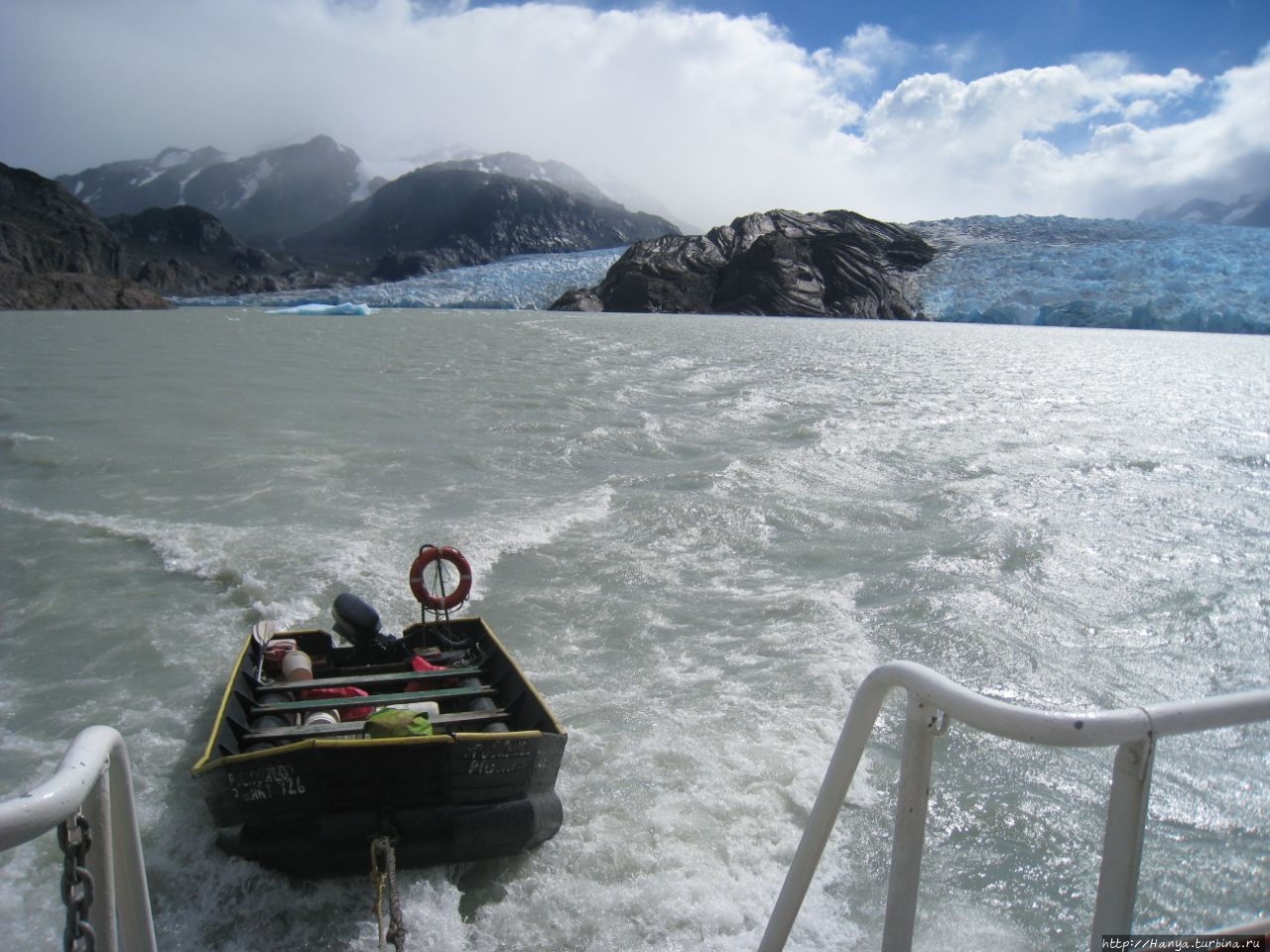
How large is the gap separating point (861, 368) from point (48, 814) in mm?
25684

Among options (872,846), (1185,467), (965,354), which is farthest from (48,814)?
(965,354)

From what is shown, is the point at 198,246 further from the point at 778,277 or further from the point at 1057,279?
the point at 1057,279

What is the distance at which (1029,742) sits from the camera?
1612mm

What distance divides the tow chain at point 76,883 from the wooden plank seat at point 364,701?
300cm

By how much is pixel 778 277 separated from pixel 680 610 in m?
66.2

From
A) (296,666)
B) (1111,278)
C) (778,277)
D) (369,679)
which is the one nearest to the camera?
(369,679)

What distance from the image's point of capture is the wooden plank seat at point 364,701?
14.9 feet

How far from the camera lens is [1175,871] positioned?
4.08m

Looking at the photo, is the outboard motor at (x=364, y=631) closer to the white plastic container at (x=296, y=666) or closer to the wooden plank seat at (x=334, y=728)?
the white plastic container at (x=296, y=666)

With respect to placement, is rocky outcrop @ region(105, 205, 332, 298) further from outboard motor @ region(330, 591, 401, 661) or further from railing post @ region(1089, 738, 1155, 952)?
railing post @ region(1089, 738, 1155, 952)

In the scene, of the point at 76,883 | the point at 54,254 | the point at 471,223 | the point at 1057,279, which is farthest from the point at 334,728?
the point at 471,223

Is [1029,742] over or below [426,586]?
over

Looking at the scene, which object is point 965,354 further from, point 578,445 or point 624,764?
point 624,764

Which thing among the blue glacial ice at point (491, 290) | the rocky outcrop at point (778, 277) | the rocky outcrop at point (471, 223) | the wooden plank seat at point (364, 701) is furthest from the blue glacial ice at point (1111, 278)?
the rocky outcrop at point (471, 223)
